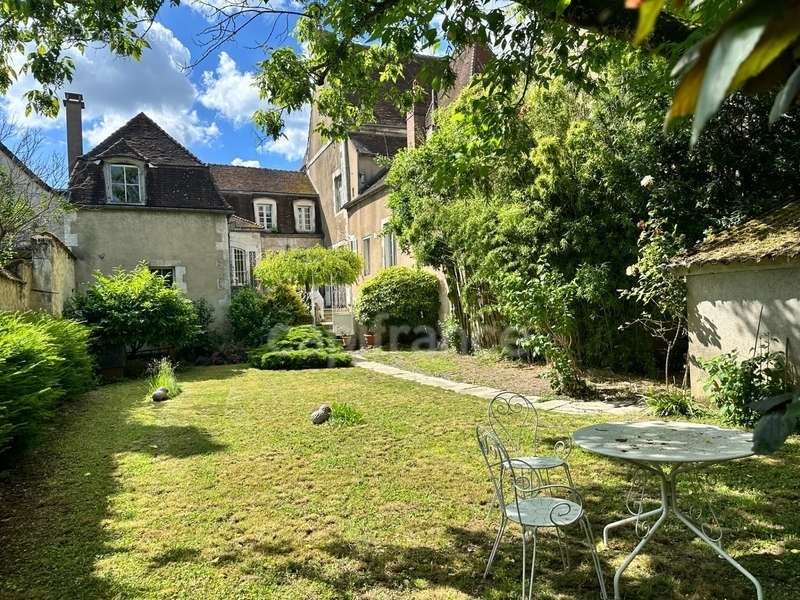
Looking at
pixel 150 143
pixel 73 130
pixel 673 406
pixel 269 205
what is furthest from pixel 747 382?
pixel 269 205

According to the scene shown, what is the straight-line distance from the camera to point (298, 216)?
28781 mm

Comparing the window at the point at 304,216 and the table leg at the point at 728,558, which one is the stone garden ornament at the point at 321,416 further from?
the window at the point at 304,216

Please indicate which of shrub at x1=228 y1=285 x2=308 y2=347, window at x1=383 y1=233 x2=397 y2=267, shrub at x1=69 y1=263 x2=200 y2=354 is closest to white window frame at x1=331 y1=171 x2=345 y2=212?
window at x1=383 y1=233 x2=397 y2=267

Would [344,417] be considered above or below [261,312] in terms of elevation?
below

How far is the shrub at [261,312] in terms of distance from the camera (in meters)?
15.8

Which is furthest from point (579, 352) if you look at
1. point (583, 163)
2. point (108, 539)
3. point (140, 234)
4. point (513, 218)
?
point (140, 234)

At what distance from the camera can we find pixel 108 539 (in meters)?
3.86

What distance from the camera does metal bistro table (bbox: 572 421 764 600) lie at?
9.31 ft

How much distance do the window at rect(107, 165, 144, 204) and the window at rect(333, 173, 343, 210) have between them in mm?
11030

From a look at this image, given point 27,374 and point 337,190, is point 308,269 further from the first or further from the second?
point 27,374

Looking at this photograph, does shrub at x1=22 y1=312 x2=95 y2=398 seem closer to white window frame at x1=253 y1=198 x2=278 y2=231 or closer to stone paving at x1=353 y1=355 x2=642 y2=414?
stone paving at x1=353 y1=355 x2=642 y2=414

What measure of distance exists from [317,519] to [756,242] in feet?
20.7

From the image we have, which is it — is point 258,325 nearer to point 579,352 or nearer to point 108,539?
point 579,352

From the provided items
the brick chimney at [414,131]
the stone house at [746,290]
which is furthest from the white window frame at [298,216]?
the stone house at [746,290]
